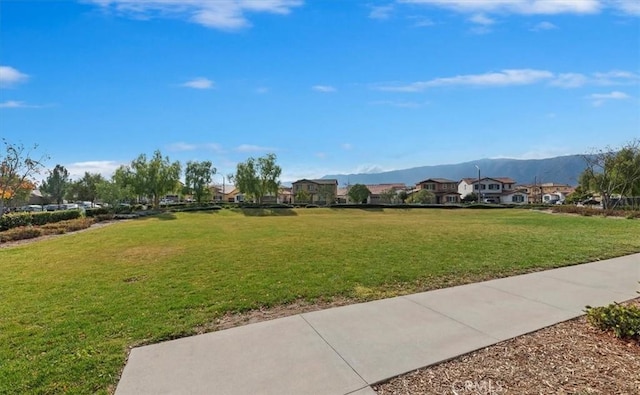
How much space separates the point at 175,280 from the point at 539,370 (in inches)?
243

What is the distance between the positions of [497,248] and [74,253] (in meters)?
13.1

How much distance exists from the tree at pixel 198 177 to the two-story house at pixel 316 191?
84.0 ft

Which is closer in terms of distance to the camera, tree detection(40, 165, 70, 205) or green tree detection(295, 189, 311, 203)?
tree detection(40, 165, 70, 205)

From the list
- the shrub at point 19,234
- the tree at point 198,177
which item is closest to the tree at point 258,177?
the tree at point 198,177

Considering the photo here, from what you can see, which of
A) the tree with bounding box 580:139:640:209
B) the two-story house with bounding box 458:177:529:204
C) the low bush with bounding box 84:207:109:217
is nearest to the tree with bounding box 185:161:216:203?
the low bush with bounding box 84:207:109:217

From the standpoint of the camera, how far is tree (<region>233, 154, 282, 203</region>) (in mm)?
50000

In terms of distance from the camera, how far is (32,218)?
20969mm

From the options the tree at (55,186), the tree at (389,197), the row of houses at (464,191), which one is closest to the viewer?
the tree at (55,186)

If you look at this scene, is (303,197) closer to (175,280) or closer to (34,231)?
(34,231)

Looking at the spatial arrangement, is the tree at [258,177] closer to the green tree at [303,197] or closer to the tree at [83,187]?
the green tree at [303,197]

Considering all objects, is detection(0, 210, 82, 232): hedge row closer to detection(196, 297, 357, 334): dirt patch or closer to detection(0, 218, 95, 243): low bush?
detection(0, 218, 95, 243): low bush

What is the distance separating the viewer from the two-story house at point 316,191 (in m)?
73.5

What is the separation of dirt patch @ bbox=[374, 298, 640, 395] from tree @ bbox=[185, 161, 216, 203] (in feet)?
177

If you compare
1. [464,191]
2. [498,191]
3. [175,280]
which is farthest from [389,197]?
[175,280]
